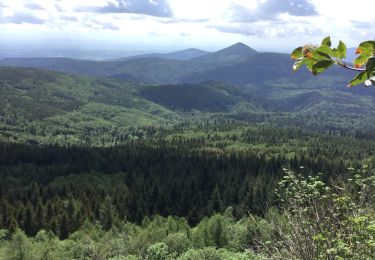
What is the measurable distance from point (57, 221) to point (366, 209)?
5980 inches

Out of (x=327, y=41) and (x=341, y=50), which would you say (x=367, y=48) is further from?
(x=327, y=41)

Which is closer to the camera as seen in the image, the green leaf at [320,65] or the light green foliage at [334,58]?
the light green foliage at [334,58]

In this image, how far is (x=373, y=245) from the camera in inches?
536

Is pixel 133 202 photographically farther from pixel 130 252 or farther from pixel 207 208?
pixel 130 252

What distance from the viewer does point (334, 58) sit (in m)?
5.80

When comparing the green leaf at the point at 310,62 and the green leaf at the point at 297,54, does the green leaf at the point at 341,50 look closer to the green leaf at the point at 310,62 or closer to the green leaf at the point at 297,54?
the green leaf at the point at 310,62

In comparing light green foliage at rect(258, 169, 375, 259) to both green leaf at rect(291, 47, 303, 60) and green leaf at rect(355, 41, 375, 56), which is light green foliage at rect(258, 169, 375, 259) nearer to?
green leaf at rect(291, 47, 303, 60)

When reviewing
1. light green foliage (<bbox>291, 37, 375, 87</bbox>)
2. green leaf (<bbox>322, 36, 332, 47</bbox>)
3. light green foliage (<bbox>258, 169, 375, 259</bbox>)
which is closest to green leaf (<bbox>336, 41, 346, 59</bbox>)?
light green foliage (<bbox>291, 37, 375, 87</bbox>)

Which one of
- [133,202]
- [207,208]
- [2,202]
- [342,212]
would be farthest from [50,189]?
[342,212]

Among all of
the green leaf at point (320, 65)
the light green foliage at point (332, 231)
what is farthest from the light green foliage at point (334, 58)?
the light green foliage at point (332, 231)

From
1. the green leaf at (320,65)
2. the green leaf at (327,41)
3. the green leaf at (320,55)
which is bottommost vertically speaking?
the green leaf at (320,65)

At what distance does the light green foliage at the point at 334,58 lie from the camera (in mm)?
5466

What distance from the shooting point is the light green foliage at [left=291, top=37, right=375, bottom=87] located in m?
5.47

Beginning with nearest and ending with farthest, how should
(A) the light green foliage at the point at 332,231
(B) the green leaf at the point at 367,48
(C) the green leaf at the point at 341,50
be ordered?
(B) the green leaf at the point at 367,48 → (C) the green leaf at the point at 341,50 → (A) the light green foliage at the point at 332,231
